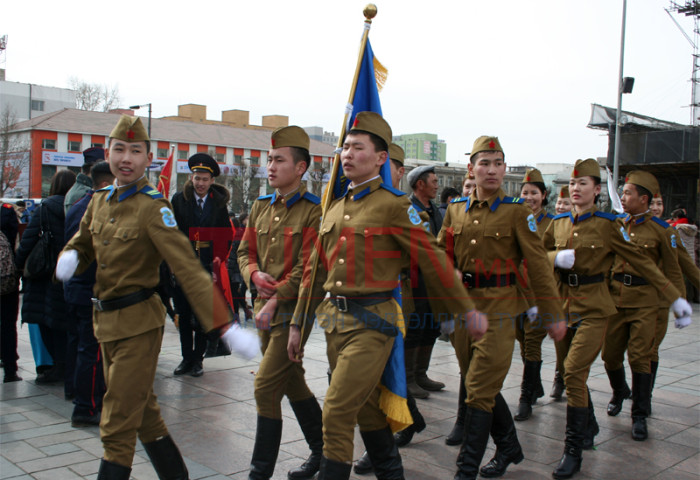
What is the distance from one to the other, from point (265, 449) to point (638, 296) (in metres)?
3.63

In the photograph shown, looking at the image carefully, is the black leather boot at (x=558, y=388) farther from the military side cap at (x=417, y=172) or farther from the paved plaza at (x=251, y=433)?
the military side cap at (x=417, y=172)

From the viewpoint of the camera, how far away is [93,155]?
6.54 metres

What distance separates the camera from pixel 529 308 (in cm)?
470

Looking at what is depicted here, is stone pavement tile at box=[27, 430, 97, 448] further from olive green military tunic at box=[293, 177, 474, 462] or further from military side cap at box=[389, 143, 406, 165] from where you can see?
military side cap at box=[389, 143, 406, 165]

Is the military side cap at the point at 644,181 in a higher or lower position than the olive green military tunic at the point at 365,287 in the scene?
higher

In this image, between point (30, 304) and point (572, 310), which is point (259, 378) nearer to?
point (572, 310)

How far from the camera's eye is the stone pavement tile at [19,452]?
14.9ft

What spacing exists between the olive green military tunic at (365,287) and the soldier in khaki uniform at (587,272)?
1.65 meters

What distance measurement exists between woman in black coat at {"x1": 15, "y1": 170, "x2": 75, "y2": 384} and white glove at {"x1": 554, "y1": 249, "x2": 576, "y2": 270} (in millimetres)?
4591

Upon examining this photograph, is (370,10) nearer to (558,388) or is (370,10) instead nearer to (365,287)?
(365,287)

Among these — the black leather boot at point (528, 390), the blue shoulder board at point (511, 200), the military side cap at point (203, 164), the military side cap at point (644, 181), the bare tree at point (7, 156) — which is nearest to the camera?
the blue shoulder board at point (511, 200)

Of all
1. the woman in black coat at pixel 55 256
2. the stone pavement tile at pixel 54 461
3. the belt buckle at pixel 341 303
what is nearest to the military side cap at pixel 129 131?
the belt buckle at pixel 341 303

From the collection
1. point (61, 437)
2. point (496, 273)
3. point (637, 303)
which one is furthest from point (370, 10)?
point (61, 437)

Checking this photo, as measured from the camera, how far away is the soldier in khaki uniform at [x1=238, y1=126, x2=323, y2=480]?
4090mm
